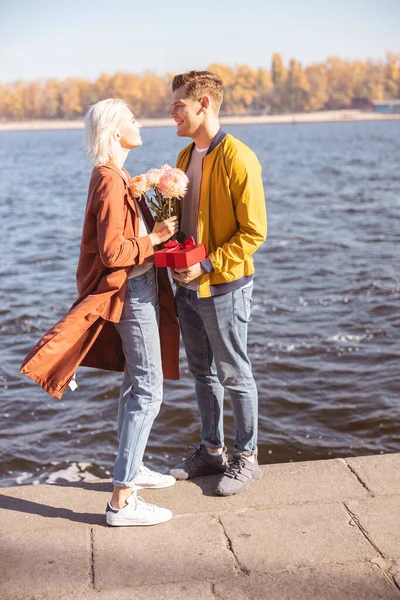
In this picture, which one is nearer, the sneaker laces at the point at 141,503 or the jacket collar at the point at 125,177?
the jacket collar at the point at 125,177

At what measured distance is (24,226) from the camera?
775 inches

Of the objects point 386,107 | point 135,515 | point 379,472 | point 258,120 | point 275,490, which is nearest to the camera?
point 135,515

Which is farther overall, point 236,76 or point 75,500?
point 236,76

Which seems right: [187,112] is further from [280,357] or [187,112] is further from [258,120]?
[258,120]

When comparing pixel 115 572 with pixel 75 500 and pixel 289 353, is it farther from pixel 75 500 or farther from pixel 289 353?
pixel 289 353

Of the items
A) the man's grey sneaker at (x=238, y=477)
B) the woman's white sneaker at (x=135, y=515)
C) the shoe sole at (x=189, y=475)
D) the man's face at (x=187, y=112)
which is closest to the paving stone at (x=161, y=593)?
the woman's white sneaker at (x=135, y=515)

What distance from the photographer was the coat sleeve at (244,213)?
3.46m

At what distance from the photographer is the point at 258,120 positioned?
470 feet

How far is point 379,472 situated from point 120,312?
1.59 meters

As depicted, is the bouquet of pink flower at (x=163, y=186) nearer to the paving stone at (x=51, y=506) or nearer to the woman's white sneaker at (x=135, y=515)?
the woman's white sneaker at (x=135, y=515)

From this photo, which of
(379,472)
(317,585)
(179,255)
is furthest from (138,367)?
(379,472)

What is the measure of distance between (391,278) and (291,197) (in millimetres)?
12531

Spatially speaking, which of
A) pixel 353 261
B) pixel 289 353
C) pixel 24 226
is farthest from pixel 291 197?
pixel 289 353

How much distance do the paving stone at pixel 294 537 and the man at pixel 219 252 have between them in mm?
304
